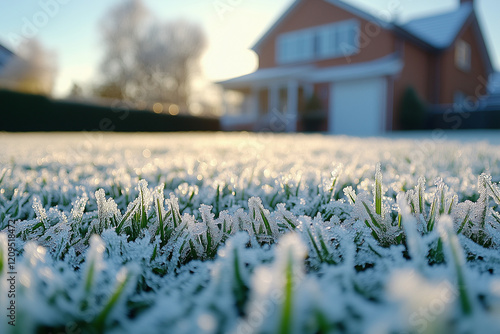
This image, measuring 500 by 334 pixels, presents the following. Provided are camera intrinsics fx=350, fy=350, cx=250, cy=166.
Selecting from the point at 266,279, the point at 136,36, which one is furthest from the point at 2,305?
the point at 136,36

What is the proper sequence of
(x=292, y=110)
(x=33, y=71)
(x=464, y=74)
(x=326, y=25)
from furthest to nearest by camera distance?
(x=33, y=71) → (x=464, y=74) → (x=326, y=25) → (x=292, y=110)

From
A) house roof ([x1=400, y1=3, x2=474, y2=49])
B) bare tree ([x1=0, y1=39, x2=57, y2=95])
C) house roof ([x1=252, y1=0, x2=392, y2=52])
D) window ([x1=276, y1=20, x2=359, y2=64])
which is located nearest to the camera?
house roof ([x1=252, y1=0, x2=392, y2=52])

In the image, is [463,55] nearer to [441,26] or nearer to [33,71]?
[441,26]

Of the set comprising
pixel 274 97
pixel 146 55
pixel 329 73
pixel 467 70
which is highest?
pixel 146 55

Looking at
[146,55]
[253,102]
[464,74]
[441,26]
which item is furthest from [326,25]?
[146,55]

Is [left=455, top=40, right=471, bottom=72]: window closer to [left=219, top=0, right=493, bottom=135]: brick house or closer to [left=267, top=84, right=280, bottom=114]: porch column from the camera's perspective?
[left=219, top=0, right=493, bottom=135]: brick house

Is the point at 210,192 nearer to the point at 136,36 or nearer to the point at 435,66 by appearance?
the point at 435,66

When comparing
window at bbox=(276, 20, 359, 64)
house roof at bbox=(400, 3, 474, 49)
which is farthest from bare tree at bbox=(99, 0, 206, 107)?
house roof at bbox=(400, 3, 474, 49)
